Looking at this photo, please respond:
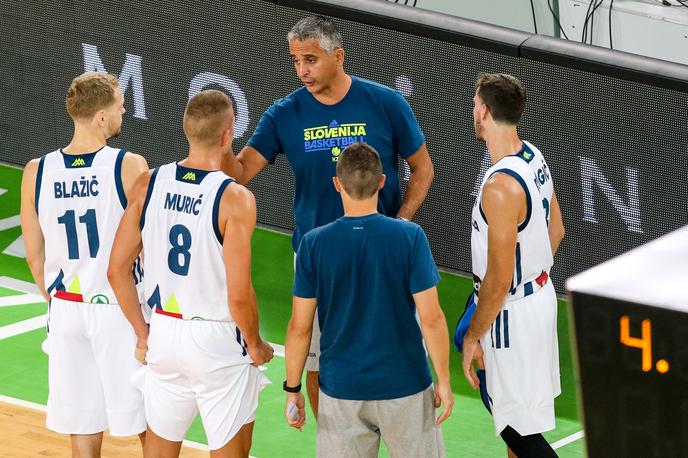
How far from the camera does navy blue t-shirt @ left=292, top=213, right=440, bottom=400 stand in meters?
5.29

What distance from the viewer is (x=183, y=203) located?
18.4 feet

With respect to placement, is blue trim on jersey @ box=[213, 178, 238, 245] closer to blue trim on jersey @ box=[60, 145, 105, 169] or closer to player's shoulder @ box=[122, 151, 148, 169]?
player's shoulder @ box=[122, 151, 148, 169]

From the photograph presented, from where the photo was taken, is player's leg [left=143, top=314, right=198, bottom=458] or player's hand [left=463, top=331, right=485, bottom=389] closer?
player's leg [left=143, top=314, right=198, bottom=458]

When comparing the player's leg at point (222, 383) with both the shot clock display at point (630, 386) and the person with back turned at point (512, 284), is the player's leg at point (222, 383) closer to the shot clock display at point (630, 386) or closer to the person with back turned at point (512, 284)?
the person with back turned at point (512, 284)

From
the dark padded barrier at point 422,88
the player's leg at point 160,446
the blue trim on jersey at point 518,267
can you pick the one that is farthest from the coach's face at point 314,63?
the dark padded barrier at point 422,88

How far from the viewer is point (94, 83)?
598 cm

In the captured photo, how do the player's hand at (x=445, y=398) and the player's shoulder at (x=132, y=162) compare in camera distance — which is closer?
the player's hand at (x=445, y=398)

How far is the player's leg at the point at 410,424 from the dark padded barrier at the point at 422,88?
3191 millimetres

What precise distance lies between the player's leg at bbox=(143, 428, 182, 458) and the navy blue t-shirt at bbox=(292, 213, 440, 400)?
2.55ft

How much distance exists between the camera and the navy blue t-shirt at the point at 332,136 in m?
6.29

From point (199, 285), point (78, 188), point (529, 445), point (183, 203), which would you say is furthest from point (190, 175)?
point (529, 445)

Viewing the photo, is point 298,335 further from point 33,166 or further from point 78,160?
point 33,166

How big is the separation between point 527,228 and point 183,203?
1.42m

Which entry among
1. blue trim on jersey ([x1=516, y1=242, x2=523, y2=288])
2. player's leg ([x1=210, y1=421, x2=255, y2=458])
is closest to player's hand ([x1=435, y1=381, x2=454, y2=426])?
blue trim on jersey ([x1=516, y1=242, x2=523, y2=288])
